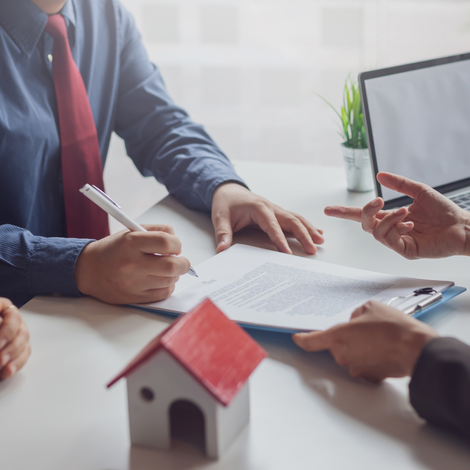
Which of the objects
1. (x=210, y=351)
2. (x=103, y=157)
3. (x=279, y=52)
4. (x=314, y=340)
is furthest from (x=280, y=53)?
(x=210, y=351)

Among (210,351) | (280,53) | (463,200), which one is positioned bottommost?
(463,200)

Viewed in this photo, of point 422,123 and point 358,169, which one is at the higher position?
point 422,123

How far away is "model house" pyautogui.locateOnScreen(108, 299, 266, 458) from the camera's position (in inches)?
17.8

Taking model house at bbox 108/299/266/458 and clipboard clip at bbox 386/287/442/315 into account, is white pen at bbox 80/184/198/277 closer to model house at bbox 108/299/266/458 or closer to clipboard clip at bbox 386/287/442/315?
model house at bbox 108/299/266/458

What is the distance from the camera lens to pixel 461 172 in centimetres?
121

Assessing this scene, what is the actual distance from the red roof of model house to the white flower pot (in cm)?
84

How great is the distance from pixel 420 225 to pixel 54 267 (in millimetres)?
629

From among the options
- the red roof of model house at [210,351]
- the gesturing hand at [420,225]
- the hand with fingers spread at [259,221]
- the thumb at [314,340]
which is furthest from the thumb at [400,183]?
the red roof of model house at [210,351]

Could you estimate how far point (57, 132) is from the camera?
3.62 feet

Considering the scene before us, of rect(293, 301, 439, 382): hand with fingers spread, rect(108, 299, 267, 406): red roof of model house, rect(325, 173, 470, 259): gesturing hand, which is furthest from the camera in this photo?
rect(325, 173, 470, 259): gesturing hand

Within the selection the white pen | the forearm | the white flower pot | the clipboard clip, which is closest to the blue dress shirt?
the forearm

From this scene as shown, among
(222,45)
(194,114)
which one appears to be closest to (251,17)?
(222,45)

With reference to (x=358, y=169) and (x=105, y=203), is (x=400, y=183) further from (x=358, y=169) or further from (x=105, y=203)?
(x=105, y=203)

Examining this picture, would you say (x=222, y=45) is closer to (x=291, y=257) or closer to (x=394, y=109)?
(x=394, y=109)
